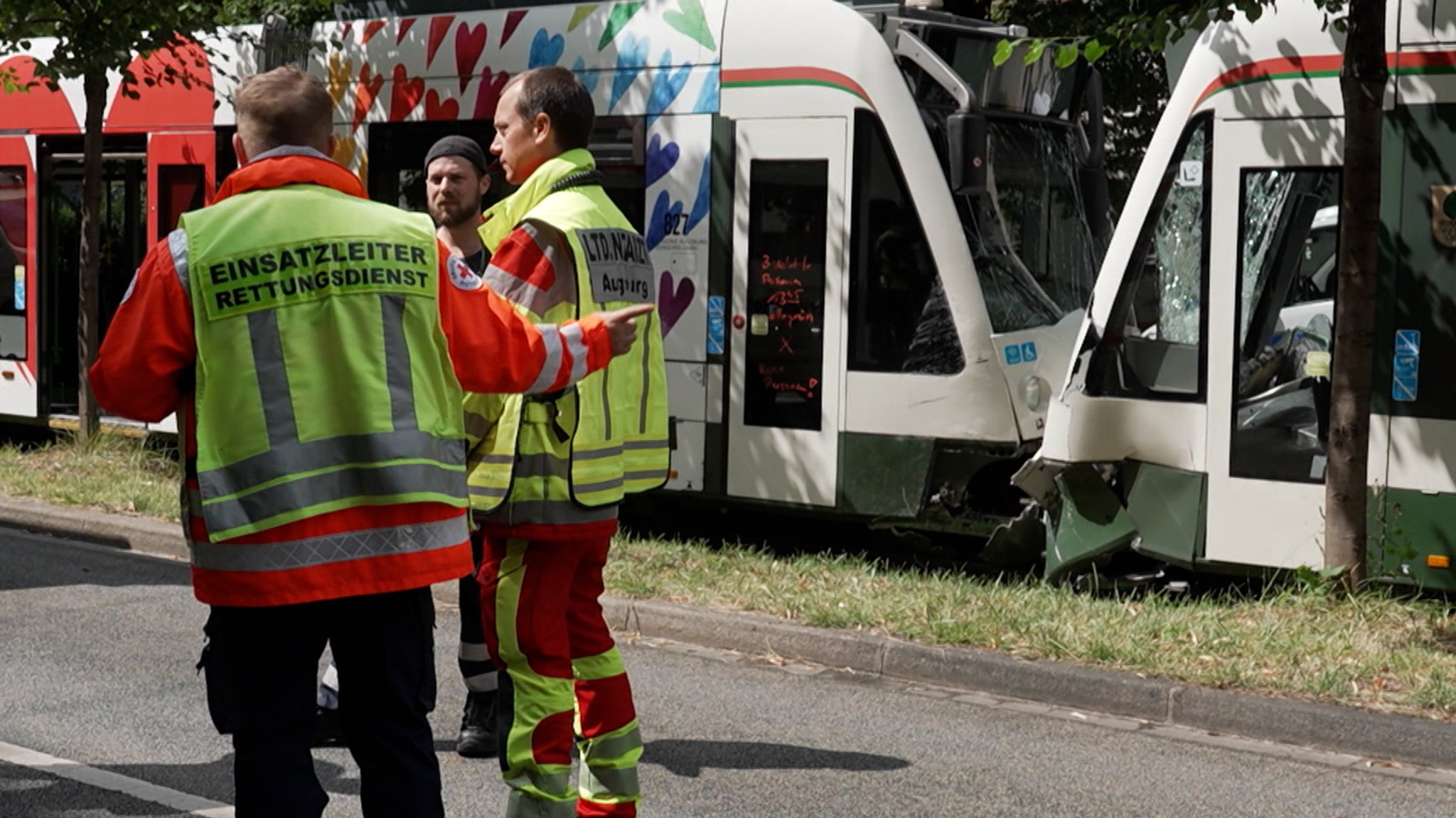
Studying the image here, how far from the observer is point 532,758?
4375 millimetres

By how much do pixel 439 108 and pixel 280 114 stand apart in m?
7.63

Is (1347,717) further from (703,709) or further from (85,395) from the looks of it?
(85,395)

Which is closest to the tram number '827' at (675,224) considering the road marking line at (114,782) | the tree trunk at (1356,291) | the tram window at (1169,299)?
the tram window at (1169,299)

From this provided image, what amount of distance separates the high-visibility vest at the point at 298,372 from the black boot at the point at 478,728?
2379 millimetres

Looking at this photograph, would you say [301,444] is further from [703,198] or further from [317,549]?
[703,198]

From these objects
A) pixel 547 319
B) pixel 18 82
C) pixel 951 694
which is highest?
pixel 18 82

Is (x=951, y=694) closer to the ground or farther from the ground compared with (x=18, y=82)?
closer to the ground

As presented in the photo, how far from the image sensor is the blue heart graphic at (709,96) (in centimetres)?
1005

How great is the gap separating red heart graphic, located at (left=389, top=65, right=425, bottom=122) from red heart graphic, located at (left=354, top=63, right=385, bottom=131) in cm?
15

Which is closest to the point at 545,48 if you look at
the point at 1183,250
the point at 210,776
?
the point at 1183,250

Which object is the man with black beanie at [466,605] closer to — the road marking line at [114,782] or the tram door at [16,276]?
the road marking line at [114,782]

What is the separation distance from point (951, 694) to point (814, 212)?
344 cm

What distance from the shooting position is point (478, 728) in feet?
19.2

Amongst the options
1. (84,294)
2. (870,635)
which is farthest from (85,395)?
(870,635)
